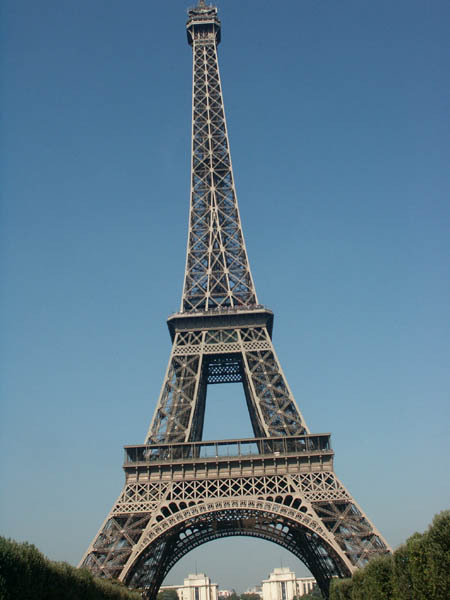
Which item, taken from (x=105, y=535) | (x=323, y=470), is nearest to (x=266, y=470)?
(x=323, y=470)

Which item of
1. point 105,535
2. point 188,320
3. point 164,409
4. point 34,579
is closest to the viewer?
point 34,579

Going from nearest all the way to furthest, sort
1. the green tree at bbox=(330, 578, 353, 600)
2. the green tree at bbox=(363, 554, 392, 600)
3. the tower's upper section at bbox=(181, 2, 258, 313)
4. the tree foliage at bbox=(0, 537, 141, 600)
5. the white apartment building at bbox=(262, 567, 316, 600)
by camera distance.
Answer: the tree foliage at bbox=(0, 537, 141, 600) < the green tree at bbox=(363, 554, 392, 600) < the green tree at bbox=(330, 578, 353, 600) < the tower's upper section at bbox=(181, 2, 258, 313) < the white apartment building at bbox=(262, 567, 316, 600)

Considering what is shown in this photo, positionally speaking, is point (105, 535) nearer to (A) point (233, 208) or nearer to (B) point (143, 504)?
(B) point (143, 504)

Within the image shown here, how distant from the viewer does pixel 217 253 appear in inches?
2130

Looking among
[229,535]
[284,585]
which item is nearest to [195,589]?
[284,585]

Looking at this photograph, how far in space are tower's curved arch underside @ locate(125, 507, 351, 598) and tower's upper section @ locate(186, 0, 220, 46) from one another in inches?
1843

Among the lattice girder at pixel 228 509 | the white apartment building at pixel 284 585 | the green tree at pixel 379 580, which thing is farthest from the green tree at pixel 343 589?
the white apartment building at pixel 284 585

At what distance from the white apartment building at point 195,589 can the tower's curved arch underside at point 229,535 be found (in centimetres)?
12523

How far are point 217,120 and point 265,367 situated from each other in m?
26.0

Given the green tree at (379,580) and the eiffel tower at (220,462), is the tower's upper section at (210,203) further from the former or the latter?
the green tree at (379,580)

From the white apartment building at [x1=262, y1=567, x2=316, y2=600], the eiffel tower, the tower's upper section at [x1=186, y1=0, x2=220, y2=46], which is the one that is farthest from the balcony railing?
the white apartment building at [x1=262, y1=567, x2=316, y2=600]

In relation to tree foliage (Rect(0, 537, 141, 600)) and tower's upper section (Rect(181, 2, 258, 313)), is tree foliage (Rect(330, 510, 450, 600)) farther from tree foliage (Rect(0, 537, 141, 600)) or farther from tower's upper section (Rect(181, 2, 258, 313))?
tower's upper section (Rect(181, 2, 258, 313))

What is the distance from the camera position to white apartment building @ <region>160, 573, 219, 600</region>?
539ft

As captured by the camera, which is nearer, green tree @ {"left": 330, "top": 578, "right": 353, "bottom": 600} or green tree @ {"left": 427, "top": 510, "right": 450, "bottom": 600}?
green tree @ {"left": 427, "top": 510, "right": 450, "bottom": 600}
